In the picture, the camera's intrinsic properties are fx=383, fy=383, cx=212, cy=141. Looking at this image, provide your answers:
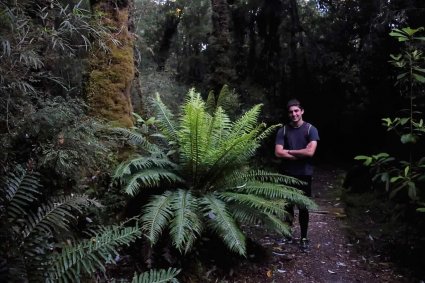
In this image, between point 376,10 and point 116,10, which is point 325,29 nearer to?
point 376,10

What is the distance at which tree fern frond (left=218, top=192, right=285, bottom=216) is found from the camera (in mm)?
3598

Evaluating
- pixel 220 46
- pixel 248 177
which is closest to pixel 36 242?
pixel 248 177

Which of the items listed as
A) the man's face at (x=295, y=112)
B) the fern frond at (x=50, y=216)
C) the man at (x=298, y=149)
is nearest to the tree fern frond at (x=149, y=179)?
the fern frond at (x=50, y=216)

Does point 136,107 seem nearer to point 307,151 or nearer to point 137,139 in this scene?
point 137,139

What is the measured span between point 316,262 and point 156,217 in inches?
87.4

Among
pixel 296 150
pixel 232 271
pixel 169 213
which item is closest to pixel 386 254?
pixel 296 150

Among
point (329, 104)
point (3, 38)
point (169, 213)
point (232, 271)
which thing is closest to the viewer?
point (3, 38)

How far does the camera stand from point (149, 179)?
3.72 meters

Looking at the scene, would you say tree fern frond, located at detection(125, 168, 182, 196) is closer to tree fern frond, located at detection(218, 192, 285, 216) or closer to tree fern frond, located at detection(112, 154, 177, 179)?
tree fern frond, located at detection(112, 154, 177, 179)

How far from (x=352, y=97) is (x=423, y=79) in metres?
9.38

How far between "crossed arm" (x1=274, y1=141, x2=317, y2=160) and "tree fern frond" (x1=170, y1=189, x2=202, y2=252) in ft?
4.67

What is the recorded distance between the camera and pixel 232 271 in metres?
3.89

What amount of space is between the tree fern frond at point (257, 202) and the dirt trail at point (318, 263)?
74cm

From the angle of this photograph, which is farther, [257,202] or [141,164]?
[141,164]
